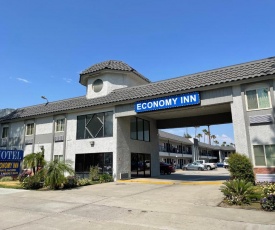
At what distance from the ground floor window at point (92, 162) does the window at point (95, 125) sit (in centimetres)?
172

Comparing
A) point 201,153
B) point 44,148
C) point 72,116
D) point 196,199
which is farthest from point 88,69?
point 201,153

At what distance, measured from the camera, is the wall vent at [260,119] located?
47.0 ft

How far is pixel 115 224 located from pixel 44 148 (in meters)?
19.6

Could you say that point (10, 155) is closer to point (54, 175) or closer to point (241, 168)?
point (54, 175)

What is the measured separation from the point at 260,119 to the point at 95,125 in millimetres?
13499

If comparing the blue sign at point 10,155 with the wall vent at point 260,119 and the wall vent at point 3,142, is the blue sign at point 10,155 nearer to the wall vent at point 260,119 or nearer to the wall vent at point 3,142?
the wall vent at point 3,142

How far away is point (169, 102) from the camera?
17.8m

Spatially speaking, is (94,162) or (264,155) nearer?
(264,155)

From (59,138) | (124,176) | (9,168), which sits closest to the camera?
(124,176)

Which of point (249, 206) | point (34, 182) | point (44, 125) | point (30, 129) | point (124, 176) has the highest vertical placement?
point (44, 125)

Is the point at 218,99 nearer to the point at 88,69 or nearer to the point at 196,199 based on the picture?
the point at 196,199

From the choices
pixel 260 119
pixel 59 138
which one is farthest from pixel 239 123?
pixel 59 138

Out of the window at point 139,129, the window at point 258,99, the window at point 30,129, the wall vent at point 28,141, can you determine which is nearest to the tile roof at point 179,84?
the window at point 258,99

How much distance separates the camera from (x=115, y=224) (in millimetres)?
7242
